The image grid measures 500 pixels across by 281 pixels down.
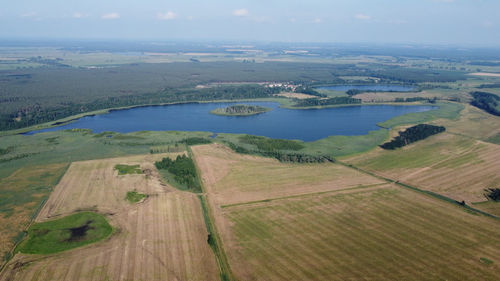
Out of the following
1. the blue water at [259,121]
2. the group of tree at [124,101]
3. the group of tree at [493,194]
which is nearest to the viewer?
the group of tree at [493,194]

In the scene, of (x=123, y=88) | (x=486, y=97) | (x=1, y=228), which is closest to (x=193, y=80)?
(x=123, y=88)

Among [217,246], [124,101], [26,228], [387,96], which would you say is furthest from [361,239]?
[387,96]

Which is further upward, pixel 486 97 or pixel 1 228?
pixel 486 97

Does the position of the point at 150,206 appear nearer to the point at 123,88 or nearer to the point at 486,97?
the point at 123,88

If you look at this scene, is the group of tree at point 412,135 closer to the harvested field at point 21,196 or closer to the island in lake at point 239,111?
the island in lake at point 239,111

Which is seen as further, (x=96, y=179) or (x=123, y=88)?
(x=123, y=88)

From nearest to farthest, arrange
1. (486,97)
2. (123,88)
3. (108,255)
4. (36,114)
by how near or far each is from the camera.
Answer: (108,255) → (36,114) → (486,97) → (123,88)

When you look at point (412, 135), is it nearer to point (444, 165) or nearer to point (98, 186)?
point (444, 165)

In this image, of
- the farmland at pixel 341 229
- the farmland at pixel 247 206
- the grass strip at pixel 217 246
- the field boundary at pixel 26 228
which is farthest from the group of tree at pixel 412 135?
the field boundary at pixel 26 228

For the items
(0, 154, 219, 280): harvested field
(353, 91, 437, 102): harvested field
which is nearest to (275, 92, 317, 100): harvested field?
(353, 91, 437, 102): harvested field
